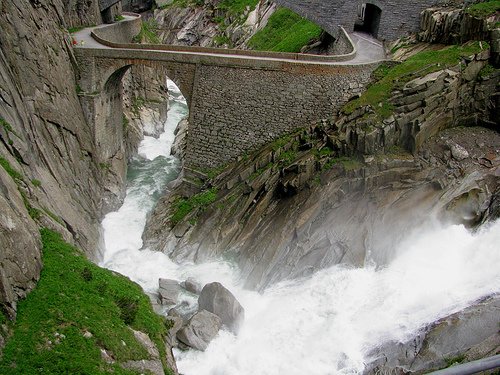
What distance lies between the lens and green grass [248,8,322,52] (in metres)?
45.2

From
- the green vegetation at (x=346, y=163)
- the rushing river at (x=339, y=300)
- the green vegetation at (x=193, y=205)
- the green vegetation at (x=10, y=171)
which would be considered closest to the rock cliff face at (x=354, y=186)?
the green vegetation at (x=346, y=163)

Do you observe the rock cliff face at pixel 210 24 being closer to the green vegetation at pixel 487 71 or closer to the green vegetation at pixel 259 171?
the green vegetation at pixel 259 171

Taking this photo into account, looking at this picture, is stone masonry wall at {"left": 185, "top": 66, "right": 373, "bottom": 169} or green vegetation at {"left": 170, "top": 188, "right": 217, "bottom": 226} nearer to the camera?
stone masonry wall at {"left": 185, "top": 66, "right": 373, "bottom": 169}

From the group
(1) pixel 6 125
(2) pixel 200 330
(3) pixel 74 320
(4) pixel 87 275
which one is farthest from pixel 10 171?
(2) pixel 200 330

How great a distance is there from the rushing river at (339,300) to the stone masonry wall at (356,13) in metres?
17.4

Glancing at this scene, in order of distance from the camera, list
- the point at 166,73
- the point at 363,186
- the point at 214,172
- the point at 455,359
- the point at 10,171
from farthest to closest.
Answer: the point at 214,172
the point at 166,73
the point at 363,186
the point at 10,171
the point at 455,359

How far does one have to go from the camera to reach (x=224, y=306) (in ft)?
72.4

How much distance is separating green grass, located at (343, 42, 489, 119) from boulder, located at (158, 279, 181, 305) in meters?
13.4

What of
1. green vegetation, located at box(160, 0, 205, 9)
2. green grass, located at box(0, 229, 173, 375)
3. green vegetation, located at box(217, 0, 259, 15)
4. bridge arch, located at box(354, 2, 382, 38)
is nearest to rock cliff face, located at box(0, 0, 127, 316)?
green grass, located at box(0, 229, 173, 375)

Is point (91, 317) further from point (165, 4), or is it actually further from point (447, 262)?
point (165, 4)

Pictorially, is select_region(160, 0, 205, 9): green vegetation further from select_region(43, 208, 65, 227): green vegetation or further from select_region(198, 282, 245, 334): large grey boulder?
select_region(198, 282, 245, 334): large grey boulder

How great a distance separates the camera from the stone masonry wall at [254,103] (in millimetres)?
28797

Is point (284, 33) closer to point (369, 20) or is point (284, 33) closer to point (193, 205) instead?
point (369, 20)

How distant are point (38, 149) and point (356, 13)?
2563 centimetres
